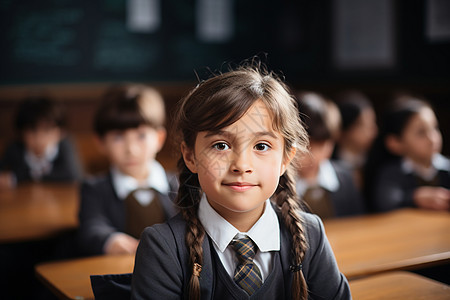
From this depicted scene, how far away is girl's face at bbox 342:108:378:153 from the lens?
156 inches

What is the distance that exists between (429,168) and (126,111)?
1513 mm

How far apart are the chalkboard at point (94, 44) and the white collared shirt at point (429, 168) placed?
122 inches

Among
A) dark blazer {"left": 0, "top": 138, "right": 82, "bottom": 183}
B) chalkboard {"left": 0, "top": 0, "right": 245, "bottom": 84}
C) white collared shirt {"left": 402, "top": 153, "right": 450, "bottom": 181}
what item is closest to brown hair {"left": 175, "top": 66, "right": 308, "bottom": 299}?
white collared shirt {"left": 402, "top": 153, "right": 450, "bottom": 181}

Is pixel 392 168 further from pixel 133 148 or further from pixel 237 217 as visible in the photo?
pixel 237 217

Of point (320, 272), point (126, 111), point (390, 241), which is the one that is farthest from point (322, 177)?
point (320, 272)

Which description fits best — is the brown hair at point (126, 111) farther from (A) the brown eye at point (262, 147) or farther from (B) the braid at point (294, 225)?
(A) the brown eye at point (262, 147)

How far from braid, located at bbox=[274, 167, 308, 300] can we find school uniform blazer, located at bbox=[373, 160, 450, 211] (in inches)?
63.2

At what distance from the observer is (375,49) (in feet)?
16.4

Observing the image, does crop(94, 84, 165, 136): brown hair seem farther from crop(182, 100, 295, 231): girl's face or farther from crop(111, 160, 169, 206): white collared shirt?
crop(182, 100, 295, 231): girl's face

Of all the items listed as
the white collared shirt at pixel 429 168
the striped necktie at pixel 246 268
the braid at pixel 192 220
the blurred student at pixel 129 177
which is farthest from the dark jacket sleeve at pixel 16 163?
the striped necktie at pixel 246 268

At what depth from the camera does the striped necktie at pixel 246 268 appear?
113cm


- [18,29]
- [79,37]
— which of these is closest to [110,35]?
[79,37]

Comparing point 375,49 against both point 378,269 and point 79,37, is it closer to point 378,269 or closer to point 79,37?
point 79,37

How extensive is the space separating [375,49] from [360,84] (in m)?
0.35
